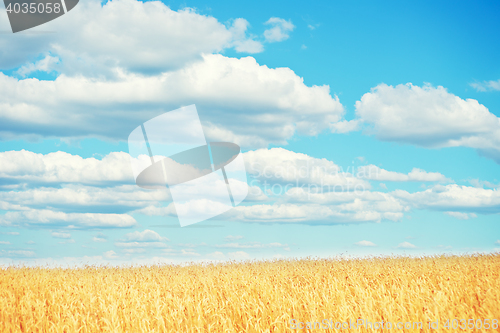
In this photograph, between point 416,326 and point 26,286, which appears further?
point 26,286

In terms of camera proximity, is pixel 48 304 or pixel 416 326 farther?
pixel 48 304

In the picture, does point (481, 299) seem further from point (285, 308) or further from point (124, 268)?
point (124, 268)

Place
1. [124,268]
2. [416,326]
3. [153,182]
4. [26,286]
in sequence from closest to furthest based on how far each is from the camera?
1. [416,326]
2. [26,286]
3. [153,182]
4. [124,268]

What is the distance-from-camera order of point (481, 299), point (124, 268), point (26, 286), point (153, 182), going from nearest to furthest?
point (481, 299) → point (26, 286) → point (153, 182) → point (124, 268)

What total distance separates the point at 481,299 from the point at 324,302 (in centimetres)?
314

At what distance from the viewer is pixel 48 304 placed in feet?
31.1

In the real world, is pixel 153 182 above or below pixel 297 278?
above

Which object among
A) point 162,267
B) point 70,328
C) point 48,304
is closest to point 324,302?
point 70,328

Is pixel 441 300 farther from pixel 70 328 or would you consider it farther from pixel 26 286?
pixel 26 286

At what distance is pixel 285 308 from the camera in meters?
7.41

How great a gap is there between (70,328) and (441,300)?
7711mm

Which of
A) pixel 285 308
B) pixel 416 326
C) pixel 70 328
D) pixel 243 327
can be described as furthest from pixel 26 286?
pixel 416 326

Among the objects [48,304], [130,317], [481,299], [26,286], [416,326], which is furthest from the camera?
[26,286]

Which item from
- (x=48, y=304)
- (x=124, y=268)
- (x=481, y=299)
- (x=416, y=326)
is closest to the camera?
(x=416, y=326)
